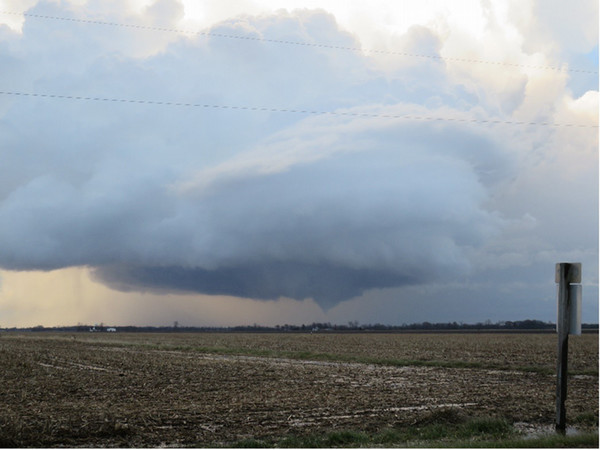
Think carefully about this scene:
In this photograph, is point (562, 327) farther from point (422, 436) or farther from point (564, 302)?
point (422, 436)

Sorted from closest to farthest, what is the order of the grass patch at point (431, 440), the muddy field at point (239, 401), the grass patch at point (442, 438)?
the grass patch at point (431, 440) < the grass patch at point (442, 438) < the muddy field at point (239, 401)

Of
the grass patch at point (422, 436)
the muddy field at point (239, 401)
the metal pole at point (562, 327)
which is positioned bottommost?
the muddy field at point (239, 401)

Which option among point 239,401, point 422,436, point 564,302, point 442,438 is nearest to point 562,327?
point 564,302

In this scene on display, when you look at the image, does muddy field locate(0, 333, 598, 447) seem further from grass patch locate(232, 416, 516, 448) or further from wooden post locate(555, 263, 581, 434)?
wooden post locate(555, 263, 581, 434)

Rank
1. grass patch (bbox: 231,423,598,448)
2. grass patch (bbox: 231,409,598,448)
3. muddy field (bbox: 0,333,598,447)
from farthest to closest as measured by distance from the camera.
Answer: muddy field (bbox: 0,333,598,447)
grass patch (bbox: 231,409,598,448)
grass patch (bbox: 231,423,598,448)

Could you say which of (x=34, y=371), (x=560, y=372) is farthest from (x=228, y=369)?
(x=560, y=372)

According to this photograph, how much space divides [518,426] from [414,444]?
4895mm

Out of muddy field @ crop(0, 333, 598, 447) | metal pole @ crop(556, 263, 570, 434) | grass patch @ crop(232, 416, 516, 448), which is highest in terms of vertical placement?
metal pole @ crop(556, 263, 570, 434)

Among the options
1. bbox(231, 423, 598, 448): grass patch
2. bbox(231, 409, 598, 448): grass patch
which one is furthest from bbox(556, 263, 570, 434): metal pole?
bbox(231, 423, 598, 448): grass patch

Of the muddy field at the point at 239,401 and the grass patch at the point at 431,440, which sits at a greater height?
the grass patch at the point at 431,440

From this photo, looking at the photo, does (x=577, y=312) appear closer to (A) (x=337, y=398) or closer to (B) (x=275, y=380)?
(A) (x=337, y=398)

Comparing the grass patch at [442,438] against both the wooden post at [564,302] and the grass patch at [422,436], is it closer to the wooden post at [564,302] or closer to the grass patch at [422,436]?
the grass patch at [422,436]

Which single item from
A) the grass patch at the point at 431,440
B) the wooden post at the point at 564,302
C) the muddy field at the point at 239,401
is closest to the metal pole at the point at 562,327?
the wooden post at the point at 564,302

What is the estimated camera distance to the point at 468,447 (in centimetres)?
1384
